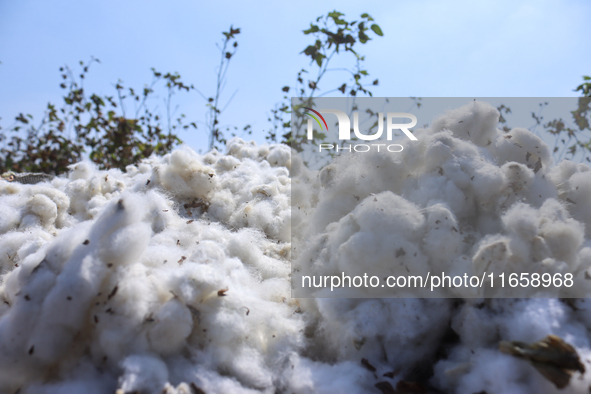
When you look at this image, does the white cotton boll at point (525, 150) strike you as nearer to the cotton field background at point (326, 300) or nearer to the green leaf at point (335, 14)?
the cotton field background at point (326, 300)

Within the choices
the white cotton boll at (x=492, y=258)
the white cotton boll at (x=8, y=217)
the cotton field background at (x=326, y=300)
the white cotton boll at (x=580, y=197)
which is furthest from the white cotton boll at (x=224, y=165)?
the white cotton boll at (x=580, y=197)

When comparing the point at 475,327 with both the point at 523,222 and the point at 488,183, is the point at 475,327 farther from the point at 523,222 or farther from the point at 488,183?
the point at 488,183

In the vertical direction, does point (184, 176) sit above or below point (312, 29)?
below

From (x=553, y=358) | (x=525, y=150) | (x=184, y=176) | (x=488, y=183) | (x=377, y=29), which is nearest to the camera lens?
(x=553, y=358)

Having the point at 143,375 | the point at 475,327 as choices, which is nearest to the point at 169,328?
the point at 143,375

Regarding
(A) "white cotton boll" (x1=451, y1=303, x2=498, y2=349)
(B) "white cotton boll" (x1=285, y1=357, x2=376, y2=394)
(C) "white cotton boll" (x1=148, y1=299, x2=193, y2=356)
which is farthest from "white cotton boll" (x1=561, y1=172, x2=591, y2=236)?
(C) "white cotton boll" (x1=148, y1=299, x2=193, y2=356)

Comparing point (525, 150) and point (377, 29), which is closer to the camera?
point (525, 150)

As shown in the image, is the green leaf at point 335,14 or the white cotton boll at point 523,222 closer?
the white cotton boll at point 523,222

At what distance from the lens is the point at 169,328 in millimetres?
827

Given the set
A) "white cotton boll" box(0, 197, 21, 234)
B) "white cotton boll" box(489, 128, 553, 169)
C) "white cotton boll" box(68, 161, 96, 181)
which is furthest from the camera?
"white cotton boll" box(68, 161, 96, 181)

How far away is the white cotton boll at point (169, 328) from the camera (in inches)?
32.4

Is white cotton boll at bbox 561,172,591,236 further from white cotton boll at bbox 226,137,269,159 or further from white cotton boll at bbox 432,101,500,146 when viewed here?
white cotton boll at bbox 226,137,269,159

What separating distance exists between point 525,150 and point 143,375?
50.2 inches

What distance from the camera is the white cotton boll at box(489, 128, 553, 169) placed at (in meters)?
1.23
